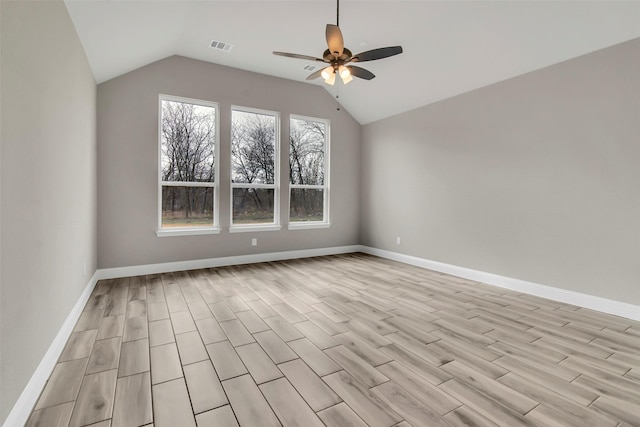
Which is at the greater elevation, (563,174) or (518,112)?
(518,112)

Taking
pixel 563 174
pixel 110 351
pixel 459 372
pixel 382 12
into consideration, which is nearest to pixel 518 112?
pixel 563 174

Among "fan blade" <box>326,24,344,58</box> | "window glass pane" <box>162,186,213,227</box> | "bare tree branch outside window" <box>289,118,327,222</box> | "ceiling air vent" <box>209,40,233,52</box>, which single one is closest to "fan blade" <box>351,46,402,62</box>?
"fan blade" <box>326,24,344,58</box>

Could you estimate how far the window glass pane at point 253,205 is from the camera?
17.2 feet

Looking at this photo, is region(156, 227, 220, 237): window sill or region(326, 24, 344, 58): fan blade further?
region(156, 227, 220, 237): window sill

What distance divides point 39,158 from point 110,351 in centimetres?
144

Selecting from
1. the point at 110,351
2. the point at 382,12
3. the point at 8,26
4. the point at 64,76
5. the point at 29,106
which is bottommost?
the point at 110,351

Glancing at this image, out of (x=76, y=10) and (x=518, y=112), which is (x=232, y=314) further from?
(x=518, y=112)

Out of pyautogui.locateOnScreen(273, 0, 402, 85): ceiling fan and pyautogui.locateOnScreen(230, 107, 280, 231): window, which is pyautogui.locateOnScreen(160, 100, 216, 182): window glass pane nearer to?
pyautogui.locateOnScreen(230, 107, 280, 231): window

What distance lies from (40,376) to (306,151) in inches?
191

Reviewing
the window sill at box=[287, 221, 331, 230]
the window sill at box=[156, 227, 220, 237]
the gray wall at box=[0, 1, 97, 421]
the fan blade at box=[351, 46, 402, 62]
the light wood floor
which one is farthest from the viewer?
the window sill at box=[287, 221, 331, 230]

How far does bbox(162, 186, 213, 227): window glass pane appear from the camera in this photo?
4.70 m

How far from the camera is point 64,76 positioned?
2.46 meters

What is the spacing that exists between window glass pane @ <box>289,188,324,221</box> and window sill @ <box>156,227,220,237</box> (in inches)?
57.6

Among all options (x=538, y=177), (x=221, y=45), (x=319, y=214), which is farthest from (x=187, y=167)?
(x=538, y=177)
